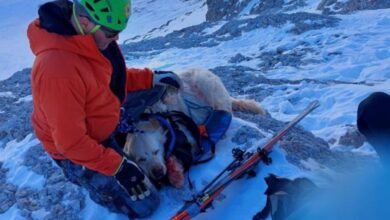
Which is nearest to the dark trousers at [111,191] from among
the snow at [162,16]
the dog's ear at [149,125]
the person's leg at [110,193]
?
the person's leg at [110,193]

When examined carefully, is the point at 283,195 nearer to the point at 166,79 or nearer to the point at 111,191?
the point at 111,191

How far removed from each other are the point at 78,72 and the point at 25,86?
8.38 m

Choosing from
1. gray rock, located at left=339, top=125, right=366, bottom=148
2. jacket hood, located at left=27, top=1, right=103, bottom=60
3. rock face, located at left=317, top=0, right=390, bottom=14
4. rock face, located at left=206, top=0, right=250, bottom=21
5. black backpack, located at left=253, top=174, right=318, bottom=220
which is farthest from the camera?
rock face, located at left=206, top=0, right=250, bottom=21

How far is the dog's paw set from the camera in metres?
4.14

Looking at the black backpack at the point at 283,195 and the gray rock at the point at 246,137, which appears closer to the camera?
the black backpack at the point at 283,195

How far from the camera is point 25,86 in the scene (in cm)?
1085

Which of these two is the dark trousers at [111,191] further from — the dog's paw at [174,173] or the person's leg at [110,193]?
the dog's paw at [174,173]

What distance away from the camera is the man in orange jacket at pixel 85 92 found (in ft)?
9.90

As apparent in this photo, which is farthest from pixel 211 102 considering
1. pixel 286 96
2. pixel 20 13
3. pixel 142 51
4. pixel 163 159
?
pixel 20 13

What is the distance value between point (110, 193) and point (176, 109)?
1.34 m

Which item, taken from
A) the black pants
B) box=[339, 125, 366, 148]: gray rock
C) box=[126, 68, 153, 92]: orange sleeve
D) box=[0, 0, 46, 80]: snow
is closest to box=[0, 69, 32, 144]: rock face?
box=[126, 68, 153, 92]: orange sleeve

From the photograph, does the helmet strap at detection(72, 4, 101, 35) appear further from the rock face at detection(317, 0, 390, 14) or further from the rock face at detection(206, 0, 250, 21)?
the rock face at detection(206, 0, 250, 21)

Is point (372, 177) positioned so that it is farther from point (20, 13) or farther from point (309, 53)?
point (20, 13)

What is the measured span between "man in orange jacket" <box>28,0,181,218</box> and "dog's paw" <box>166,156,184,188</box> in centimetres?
37
